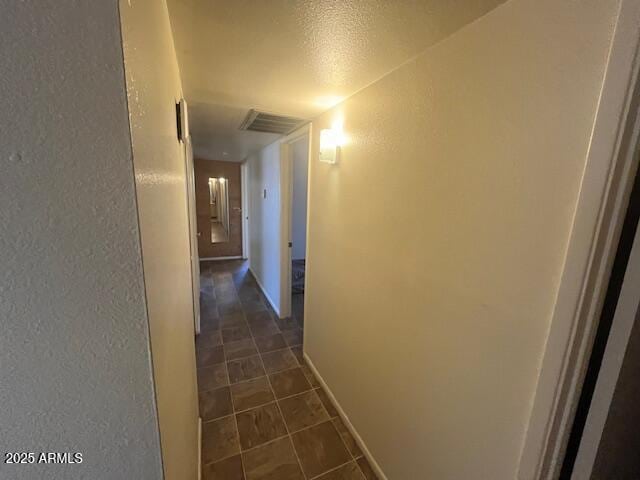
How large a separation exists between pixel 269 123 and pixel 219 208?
376 centimetres

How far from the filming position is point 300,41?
3.40 ft

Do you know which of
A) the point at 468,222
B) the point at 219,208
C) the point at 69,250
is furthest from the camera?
the point at 219,208

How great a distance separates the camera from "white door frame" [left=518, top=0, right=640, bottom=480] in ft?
1.91

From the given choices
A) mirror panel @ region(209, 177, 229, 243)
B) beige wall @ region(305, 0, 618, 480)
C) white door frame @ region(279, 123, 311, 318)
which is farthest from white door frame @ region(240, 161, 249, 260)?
beige wall @ region(305, 0, 618, 480)

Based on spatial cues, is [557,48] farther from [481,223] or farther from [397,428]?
[397,428]

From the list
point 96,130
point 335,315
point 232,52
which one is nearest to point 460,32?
point 232,52

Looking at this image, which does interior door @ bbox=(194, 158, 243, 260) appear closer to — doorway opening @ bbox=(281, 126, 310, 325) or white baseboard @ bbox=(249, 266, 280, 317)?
white baseboard @ bbox=(249, 266, 280, 317)

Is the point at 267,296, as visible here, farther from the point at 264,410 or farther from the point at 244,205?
the point at 244,205

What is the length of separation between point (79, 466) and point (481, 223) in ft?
3.75

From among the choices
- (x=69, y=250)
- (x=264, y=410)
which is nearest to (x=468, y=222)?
(x=69, y=250)

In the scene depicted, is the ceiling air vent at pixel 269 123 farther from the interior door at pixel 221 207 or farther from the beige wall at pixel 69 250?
the interior door at pixel 221 207

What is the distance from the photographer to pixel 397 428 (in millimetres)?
1353

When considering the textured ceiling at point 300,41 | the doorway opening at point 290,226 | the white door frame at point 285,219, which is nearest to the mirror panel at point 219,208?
the doorway opening at point 290,226

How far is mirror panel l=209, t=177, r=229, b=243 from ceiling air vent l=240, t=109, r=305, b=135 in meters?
3.17
